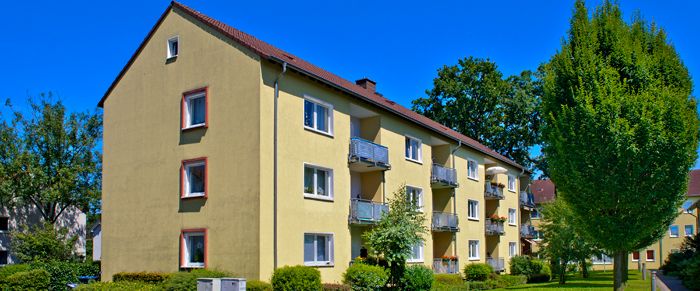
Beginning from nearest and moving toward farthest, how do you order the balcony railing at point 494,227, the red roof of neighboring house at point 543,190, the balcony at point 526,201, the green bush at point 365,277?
the green bush at point 365,277 → the balcony railing at point 494,227 → the balcony at point 526,201 → the red roof of neighboring house at point 543,190

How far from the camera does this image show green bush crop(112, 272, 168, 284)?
23.3 meters

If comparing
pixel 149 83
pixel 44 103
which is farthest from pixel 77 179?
pixel 149 83

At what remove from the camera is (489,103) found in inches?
2237

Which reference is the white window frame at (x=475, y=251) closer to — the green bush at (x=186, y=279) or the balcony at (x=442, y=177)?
the balcony at (x=442, y=177)

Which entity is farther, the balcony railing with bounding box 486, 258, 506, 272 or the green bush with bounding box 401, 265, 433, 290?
the balcony railing with bounding box 486, 258, 506, 272

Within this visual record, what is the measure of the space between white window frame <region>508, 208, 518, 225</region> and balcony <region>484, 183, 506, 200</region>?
451 centimetres

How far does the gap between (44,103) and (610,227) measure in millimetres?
37289

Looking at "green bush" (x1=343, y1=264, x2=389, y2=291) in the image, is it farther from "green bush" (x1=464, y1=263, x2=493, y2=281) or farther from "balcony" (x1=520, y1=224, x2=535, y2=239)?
"balcony" (x1=520, y1=224, x2=535, y2=239)

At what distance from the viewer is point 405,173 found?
3231cm

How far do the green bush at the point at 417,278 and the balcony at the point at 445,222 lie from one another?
22.5 feet

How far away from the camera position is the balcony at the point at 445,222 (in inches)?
1375

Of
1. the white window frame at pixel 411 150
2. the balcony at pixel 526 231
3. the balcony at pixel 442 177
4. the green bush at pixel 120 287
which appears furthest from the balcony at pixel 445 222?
the balcony at pixel 526 231

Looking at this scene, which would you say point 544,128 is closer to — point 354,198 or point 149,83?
point 354,198

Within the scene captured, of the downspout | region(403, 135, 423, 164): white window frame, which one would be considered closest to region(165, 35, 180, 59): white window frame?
region(403, 135, 423, 164): white window frame
